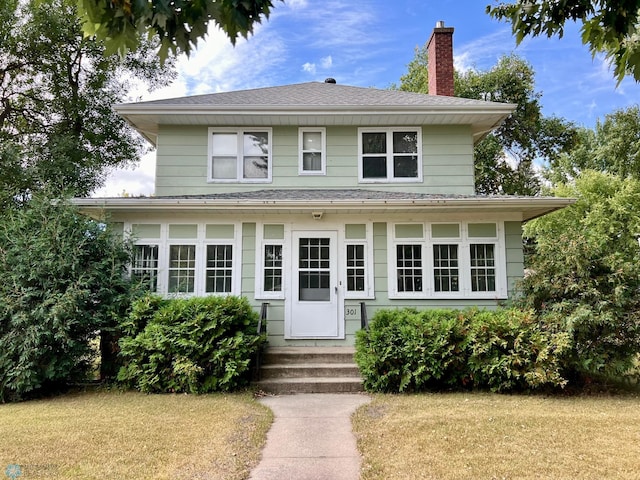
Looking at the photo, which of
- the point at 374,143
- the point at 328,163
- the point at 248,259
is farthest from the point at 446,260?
the point at 248,259

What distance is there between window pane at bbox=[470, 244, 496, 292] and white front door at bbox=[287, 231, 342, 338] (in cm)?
277

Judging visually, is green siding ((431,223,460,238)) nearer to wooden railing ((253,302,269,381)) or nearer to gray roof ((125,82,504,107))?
gray roof ((125,82,504,107))

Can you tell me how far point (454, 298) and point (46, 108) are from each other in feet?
47.3

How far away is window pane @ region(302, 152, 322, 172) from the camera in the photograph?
9.84 meters

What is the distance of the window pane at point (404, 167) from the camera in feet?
32.1

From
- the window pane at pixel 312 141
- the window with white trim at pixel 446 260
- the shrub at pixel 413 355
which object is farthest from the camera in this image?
the window pane at pixel 312 141

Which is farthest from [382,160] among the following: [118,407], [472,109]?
[118,407]

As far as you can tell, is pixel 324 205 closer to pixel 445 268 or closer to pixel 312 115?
pixel 312 115

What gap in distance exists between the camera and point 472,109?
30.3ft

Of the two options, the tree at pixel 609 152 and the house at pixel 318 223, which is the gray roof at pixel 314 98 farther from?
the tree at pixel 609 152

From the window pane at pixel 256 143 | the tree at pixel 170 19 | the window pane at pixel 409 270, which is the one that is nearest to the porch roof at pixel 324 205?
the window pane at pixel 409 270

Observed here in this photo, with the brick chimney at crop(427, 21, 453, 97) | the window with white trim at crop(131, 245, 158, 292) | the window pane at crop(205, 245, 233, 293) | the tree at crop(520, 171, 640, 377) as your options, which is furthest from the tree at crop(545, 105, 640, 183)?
the window with white trim at crop(131, 245, 158, 292)

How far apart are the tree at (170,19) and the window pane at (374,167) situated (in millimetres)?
7348

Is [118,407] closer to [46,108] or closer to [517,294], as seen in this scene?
[517,294]
